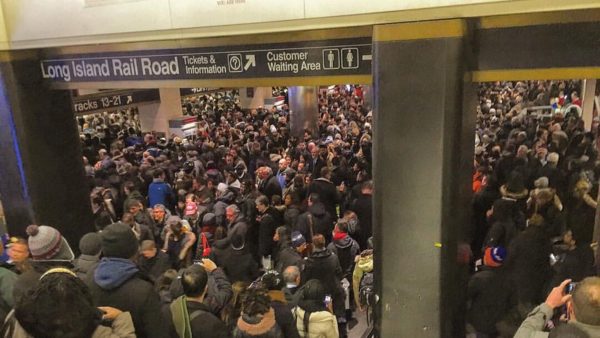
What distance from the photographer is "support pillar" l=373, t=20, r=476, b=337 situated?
3.01 metres

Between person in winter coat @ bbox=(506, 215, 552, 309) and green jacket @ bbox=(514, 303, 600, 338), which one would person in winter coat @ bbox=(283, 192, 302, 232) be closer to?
person in winter coat @ bbox=(506, 215, 552, 309)

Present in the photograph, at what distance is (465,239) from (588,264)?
4.10 ft

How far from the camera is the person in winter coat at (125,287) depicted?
8.86 feet

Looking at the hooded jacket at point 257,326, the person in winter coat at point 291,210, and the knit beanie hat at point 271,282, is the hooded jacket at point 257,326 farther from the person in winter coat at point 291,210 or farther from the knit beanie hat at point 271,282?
the person in winter coat at point 291,210

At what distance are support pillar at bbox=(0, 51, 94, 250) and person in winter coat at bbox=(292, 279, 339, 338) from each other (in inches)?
151

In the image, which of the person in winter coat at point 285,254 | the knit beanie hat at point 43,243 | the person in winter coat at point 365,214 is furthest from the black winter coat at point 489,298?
the knit beanie hat at point 43,243

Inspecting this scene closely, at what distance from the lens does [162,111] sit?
15375 millimetres

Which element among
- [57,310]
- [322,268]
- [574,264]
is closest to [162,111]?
[322,268]

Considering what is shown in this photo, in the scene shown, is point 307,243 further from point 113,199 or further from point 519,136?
point 519,136

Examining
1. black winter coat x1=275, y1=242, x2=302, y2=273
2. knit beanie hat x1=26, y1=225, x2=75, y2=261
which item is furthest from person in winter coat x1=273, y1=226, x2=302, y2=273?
knit beanie hat x1=26, y1=225, x2=75, y2=261

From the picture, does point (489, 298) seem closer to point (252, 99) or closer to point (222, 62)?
point (222, 62)

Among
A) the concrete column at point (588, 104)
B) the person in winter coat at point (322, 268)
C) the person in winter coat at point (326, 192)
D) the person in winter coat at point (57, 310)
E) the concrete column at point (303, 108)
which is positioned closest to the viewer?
the person in winter coat at point (57, 310)

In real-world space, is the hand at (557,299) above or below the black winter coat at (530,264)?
above

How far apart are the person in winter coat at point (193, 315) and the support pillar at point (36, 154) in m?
3.59
